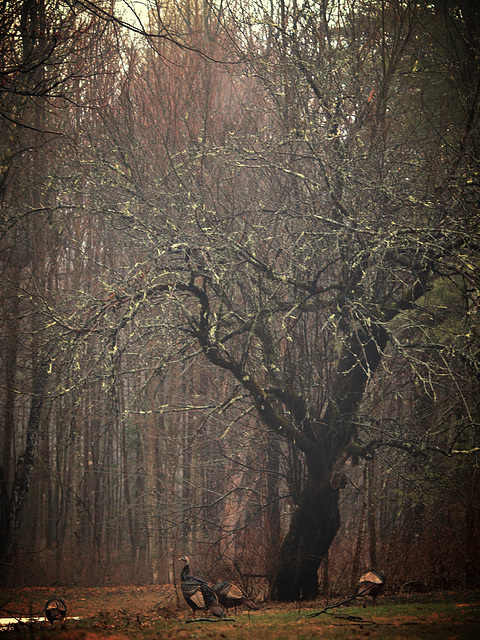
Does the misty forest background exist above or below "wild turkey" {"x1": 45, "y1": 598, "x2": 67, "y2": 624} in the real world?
above

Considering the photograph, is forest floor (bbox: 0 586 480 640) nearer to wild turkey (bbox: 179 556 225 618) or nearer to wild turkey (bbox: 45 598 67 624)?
wild turkey (bbox: 45 598 67 624)

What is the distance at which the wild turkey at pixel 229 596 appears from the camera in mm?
9398

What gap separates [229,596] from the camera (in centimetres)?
945

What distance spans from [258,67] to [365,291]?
447 cm

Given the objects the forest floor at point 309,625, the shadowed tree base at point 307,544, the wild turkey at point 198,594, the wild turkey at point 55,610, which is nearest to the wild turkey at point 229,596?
the forest floor at point 309,625

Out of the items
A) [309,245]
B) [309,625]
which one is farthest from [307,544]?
[309,245]

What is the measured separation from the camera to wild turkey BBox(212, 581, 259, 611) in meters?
9.40

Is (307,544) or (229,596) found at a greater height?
(307,544)

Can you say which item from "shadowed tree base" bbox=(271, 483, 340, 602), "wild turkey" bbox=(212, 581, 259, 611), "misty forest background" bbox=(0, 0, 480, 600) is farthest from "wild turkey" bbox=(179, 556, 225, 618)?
"shadowed tree base" bbox=(271, 483, 340, 602)

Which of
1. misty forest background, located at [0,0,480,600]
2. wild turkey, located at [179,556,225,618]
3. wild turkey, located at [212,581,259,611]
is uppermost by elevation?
misty forest background, located at [0,0,480,600]

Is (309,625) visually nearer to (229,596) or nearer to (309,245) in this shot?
(229,596)

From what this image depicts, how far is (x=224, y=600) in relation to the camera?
9.49 metres

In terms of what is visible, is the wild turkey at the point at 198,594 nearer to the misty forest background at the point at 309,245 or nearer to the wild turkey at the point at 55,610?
the wild turkey at the point at 55,610

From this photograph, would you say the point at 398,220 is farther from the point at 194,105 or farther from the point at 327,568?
the point at 327,568
